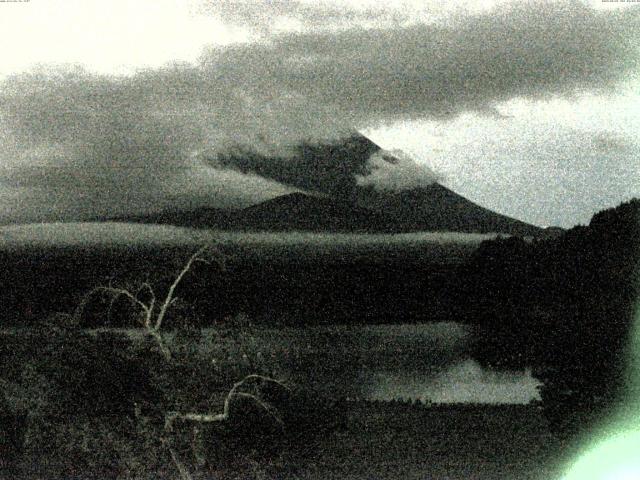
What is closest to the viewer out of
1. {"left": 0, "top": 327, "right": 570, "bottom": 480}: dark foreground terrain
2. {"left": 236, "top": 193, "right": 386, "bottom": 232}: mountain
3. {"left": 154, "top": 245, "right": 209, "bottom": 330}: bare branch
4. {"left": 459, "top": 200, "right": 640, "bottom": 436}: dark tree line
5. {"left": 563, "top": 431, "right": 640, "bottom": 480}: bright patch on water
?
{"left": 154, "top": 245, "right": 209, "bottom": 330}: bare branch

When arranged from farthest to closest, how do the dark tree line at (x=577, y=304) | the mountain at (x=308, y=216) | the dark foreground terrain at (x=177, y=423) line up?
the mountain at (x=308, y=216), the dark tree line at (x=577, y=304), the dark foreground terrain at (x=177, y=423)

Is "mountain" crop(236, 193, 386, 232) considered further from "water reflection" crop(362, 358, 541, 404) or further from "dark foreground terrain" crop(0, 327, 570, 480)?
"dark foreground terrain" crop(0, 327, 570, 480)

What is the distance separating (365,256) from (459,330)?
11.0 ft

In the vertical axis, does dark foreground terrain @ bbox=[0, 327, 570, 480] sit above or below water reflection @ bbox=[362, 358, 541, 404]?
above

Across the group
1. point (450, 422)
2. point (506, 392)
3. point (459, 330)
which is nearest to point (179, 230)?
point (450, 422)

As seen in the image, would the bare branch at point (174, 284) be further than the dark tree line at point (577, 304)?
No

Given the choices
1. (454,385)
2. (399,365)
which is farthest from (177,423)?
(399,365)

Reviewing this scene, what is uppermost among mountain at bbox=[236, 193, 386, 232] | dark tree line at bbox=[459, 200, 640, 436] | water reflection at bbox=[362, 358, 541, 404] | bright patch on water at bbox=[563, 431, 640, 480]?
mountain at bbox=[236, 193, 386, 232]

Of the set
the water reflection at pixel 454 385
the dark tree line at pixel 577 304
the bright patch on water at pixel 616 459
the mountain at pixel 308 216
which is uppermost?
the mountain at pixel 308 216

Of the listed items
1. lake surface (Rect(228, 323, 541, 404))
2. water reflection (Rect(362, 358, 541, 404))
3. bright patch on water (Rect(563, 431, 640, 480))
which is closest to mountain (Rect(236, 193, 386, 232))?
lake surface (Rect(228, 323, 541, 404))

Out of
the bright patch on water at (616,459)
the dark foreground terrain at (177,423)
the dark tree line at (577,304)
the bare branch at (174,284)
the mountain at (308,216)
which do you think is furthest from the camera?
the mountain at (308,216)

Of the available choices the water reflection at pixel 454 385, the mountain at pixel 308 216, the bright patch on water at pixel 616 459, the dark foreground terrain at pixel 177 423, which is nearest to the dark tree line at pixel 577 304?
the bright patch on water at pixel 616 459

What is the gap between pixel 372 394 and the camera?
36.3 feet

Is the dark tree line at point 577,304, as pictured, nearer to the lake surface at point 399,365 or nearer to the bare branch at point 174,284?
the lake surface at point 399,365
